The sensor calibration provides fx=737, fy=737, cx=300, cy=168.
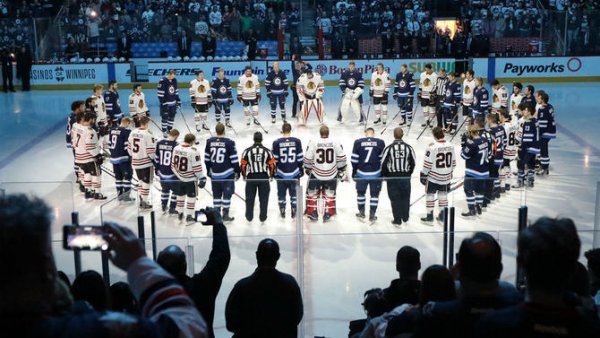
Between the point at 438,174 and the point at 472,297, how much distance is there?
5876 mm

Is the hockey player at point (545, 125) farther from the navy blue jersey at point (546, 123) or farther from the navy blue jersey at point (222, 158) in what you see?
the navy blue jersey at point (222, 158)

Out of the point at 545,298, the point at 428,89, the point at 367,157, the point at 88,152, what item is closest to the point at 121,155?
the point at 88,152

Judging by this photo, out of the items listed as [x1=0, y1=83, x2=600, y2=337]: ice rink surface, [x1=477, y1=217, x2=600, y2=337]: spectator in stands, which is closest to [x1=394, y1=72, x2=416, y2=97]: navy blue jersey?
[x1=0, y1=83, x2=600, y2=337]: ice rink surface

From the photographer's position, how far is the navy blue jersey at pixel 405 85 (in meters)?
16.0

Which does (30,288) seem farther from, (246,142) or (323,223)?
(246,142)

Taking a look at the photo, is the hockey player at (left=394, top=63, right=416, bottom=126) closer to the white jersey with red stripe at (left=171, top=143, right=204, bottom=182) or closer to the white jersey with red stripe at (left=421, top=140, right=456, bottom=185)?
the white jersey with red stripe at (left=421, top=140, right=456, bottom=185)

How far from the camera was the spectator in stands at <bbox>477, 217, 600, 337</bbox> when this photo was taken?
2.04 m

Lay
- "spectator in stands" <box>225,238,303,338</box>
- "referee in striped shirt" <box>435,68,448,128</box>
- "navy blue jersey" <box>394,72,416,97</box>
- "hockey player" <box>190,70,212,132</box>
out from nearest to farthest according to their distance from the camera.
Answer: "spectator in stands" <box>225,238,303,338</box> < "hockey player" <box>190,70,212,132</box> < "referee in striped shirt" <box>435,68,448,128</box> < "navy blue jersey" <box>394,72,416,97</box>

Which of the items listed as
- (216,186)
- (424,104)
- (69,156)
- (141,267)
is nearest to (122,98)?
(69,156)

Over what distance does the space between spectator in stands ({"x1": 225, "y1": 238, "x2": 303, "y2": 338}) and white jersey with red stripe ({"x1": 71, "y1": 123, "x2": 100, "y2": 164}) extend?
6816 mm

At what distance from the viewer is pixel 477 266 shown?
8.37 ft

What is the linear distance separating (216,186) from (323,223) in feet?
3.33

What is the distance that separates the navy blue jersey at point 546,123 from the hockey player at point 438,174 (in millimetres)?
2947

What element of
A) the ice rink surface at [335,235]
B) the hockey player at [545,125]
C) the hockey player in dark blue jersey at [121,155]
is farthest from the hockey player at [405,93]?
the ice rink surface at [335,235]
